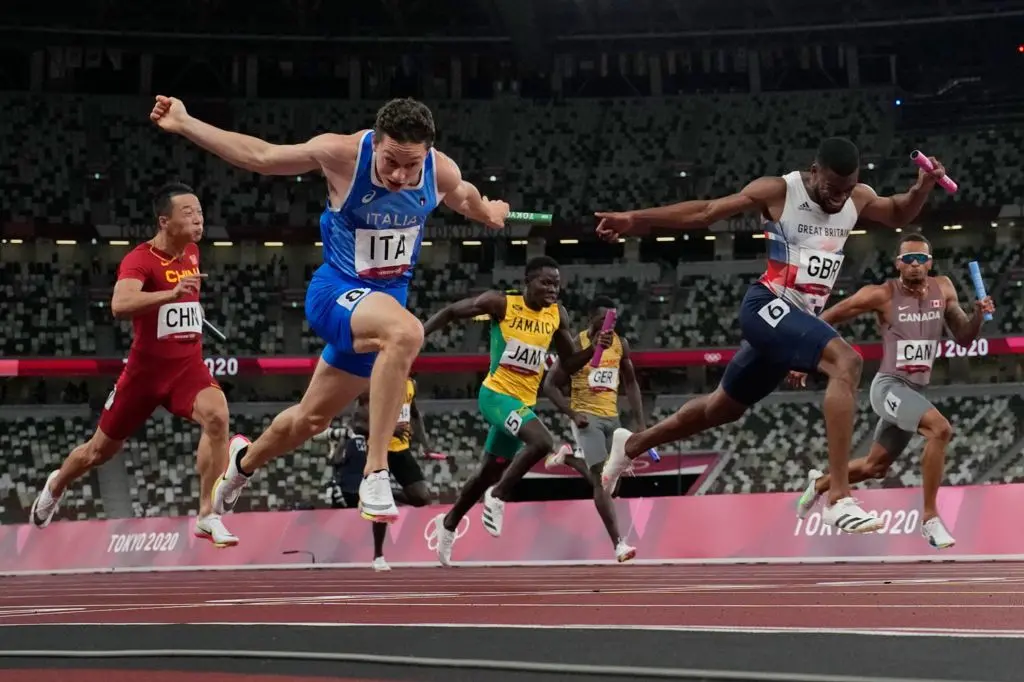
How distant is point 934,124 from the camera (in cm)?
4069

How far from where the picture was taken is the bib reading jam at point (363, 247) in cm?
650

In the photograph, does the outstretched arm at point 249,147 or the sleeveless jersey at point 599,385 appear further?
the sleeveless jersey at point 599,385

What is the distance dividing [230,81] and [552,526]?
33.2 meters

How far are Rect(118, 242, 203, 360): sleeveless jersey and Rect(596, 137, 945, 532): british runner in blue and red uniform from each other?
3.66 m

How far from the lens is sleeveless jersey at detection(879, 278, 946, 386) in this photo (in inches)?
421

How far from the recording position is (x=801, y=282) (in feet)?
25.6

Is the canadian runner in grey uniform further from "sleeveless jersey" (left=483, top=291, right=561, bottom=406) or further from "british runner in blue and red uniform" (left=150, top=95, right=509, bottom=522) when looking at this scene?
"british runner in blue and red uniform" (left=150, top=95, right=509, bottom=522)

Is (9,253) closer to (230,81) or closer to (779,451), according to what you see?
(230,81)

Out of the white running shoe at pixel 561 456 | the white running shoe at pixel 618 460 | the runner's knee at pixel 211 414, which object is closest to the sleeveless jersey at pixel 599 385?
the white running shoe at pixel 561 456

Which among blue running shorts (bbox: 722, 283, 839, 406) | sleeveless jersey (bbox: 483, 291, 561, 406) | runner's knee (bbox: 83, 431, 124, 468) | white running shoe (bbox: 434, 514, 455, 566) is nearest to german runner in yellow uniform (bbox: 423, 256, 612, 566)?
Result: sleeveless jersey (bbox: 483, 291, 561, 406)

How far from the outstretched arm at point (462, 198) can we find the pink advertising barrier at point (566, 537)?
7675 millimetres

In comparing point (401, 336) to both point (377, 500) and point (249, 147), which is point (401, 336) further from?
point (249, 147)

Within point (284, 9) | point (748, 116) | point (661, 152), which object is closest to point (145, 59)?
point (284, 9)

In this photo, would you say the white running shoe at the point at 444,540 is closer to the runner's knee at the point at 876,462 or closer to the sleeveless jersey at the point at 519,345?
the sleeveless jersey at the point at 519,345
